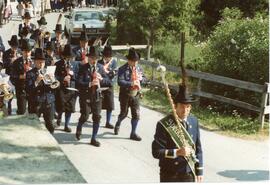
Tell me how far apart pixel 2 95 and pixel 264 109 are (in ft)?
14.8

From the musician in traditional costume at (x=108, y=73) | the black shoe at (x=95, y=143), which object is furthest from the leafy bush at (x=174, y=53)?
the black shoe at (x=95, y=143)

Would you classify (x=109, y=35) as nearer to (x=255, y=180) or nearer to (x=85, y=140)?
(x=85, y=140)

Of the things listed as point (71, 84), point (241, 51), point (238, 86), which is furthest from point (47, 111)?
point (241, 51)

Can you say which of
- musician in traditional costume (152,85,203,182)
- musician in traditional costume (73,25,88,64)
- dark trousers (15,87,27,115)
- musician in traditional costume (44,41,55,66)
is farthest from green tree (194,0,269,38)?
musician in traditional costume (152,85,203,182)

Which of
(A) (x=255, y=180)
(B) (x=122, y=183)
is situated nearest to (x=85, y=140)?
(B) (x=122, y=183)

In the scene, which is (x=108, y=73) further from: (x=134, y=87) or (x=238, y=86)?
(x=238, y=86)

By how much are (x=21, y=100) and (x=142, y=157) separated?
2.64 meters

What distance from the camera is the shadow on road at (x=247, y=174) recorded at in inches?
317

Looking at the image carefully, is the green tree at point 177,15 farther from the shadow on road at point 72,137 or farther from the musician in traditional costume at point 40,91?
the musician in traditional costume at point 40,91

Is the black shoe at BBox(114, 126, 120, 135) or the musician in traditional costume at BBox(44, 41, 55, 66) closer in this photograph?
the black shoe at BBox(114, 126, 120, 135)

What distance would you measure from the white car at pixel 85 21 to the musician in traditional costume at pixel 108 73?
35.0 feet

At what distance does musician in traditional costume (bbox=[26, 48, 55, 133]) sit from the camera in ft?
30.3

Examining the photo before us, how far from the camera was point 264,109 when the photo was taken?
10492 mm

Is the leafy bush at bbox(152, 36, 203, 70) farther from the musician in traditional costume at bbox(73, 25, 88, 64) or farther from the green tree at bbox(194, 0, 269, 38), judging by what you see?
A: the musician in traditional costume at bbox(73, 25, 88, 64)
